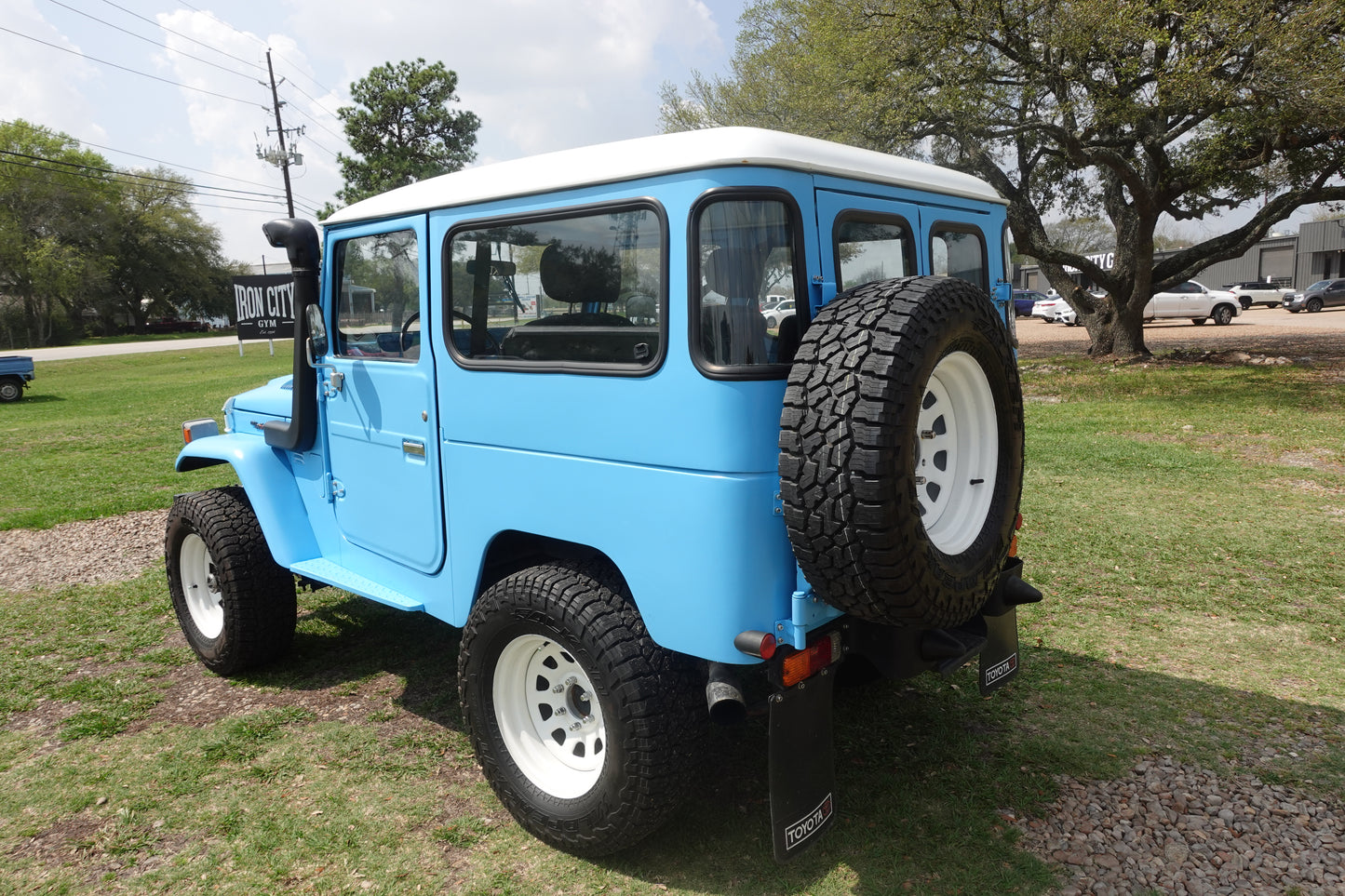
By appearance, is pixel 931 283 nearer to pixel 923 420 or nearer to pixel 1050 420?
pixel 923 420

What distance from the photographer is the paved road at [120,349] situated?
39.8 m

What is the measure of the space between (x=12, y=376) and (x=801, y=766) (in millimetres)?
23429

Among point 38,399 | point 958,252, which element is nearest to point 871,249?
point 958,252

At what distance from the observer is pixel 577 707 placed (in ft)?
10.8

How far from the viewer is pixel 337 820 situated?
346 centimetres

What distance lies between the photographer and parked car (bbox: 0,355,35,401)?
66.7ft

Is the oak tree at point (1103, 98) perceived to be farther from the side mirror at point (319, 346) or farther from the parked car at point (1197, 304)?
the parked car at point (1197, 304)

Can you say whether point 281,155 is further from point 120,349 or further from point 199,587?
point 199,587

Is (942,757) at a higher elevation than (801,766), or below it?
below

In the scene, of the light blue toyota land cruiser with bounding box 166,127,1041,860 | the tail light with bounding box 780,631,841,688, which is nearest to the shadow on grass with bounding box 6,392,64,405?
the light blue toyota land cruiser with bounding box 166,127,1041,860

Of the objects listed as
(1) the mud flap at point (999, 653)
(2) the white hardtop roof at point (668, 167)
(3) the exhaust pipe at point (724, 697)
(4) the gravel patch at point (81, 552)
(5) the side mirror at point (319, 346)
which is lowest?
(4) the gravel patch at point (81, 552)

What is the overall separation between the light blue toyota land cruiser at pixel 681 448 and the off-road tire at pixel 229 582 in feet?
3.38

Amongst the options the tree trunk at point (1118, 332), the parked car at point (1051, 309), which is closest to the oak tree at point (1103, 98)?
the tree trunk at point (1118, 332)

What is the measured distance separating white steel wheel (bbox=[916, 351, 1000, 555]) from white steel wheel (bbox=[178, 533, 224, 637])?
151 inches
